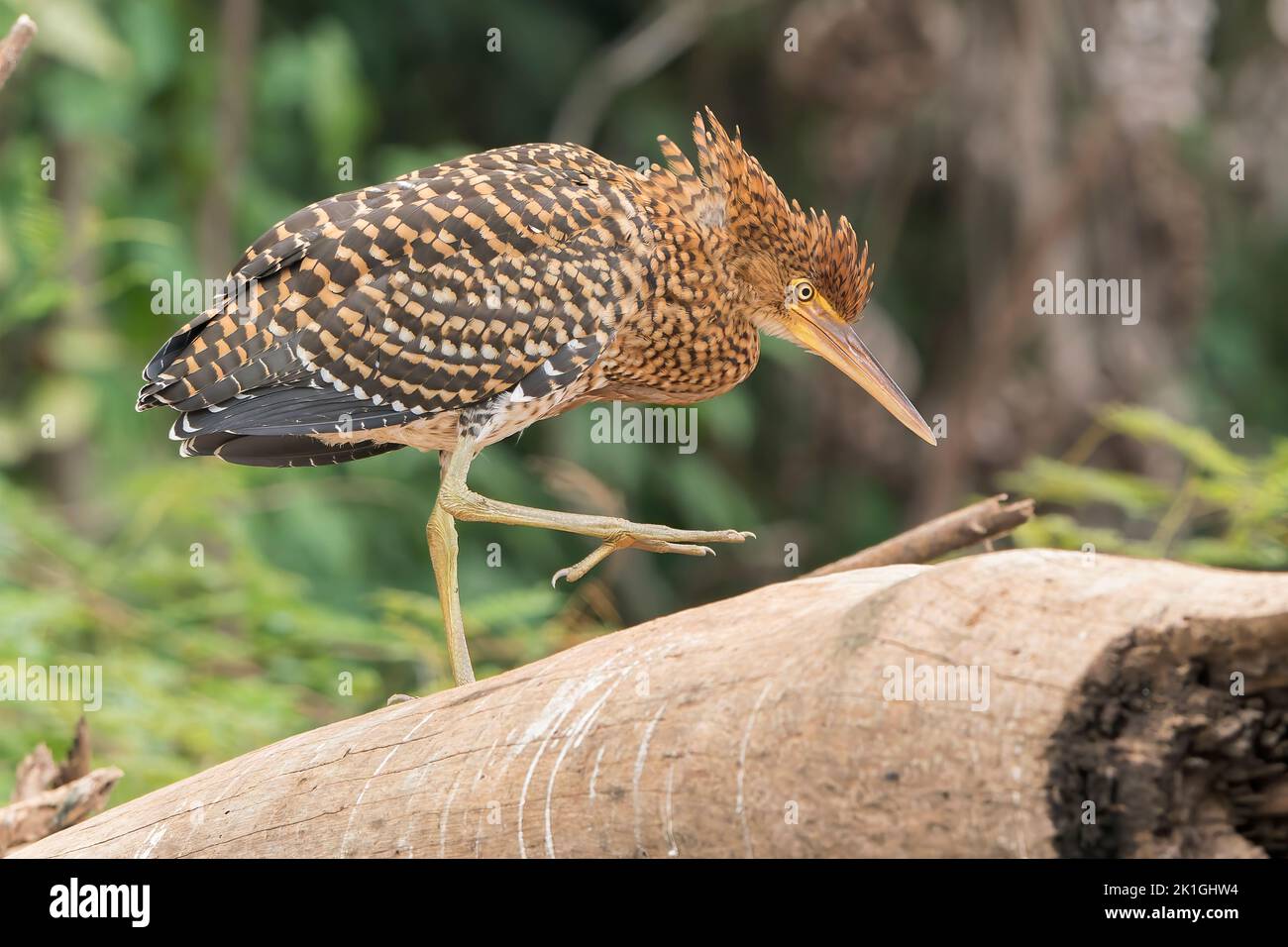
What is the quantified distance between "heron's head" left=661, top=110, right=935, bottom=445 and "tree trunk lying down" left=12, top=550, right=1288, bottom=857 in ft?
5.20

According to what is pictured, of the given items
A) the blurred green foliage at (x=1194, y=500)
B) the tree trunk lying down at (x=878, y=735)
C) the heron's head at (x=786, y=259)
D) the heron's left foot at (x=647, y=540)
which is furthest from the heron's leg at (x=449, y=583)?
the blurred green foliage at (x=1194, y=500)

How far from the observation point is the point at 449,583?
14.7ft

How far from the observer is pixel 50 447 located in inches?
361

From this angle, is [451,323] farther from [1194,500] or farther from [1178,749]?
[1194,500]

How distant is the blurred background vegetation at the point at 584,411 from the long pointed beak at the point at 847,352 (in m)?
1.27

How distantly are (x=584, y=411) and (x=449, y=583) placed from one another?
5443 mm

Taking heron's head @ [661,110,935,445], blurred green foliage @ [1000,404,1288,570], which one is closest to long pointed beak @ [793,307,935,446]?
heron's head @ [661,110,935,445]

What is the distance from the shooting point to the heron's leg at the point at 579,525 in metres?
3.76

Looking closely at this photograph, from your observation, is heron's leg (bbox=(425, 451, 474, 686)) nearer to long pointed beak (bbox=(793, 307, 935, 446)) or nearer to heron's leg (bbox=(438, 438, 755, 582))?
heron's leg (bbox=(438, 438, 755, 582))


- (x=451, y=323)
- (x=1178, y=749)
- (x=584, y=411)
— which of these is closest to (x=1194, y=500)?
(x=451, y=323)

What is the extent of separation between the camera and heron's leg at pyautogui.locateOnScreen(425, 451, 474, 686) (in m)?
4.27
